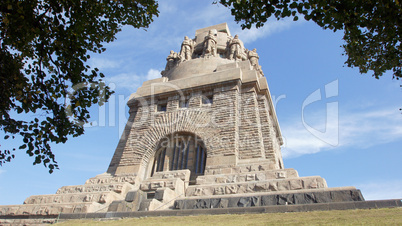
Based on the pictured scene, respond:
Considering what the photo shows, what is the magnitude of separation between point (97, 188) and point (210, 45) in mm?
12809

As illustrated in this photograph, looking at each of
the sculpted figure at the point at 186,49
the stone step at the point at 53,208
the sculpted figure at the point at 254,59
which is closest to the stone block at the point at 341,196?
the stone step at the point at 53,208

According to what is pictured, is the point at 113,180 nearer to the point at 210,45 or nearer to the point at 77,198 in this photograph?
the point at 77,198

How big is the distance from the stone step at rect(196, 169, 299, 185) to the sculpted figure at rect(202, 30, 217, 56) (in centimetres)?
1130

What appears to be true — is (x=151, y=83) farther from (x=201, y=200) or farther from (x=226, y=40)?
(x=201, y=200)

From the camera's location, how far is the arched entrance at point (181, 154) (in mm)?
14630

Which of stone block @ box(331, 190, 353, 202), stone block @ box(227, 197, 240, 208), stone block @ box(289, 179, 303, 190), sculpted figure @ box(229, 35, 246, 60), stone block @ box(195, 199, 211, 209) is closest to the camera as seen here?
stone block @ box(331, 190, 353, 202)

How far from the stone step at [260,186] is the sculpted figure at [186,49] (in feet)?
42.6

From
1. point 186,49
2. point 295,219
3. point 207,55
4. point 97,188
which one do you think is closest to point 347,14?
point 295,219

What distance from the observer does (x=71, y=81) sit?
789 cm

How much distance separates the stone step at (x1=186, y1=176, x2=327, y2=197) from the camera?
31.5 ft

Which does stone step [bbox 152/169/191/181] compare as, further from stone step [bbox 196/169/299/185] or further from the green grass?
the green grass

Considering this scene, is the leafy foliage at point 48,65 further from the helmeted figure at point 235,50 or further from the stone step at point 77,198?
the helmeted figure at point 235,50

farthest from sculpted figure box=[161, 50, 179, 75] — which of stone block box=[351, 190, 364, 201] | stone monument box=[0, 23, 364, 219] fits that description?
stone block box=[351, 190, 364, 201]

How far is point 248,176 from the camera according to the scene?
37.3ft
